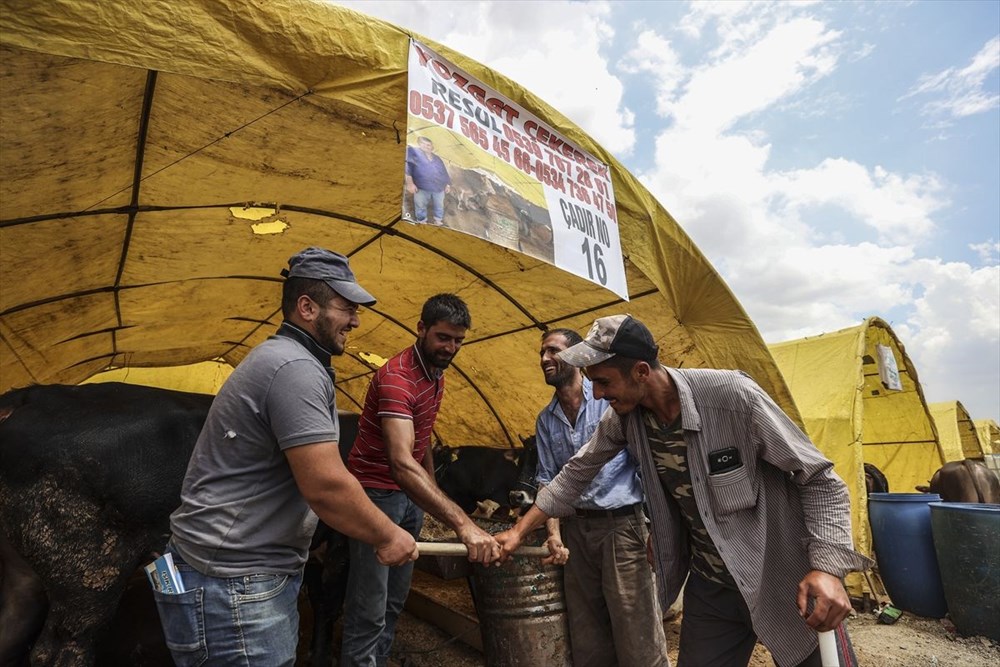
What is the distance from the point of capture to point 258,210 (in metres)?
3.73

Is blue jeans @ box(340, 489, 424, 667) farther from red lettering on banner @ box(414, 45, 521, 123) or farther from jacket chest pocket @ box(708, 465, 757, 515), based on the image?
red lettering on banner @ box(414, 45, 521, 123)

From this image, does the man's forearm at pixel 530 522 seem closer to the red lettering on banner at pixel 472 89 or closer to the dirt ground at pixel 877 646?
the dirt ground at pixel 877 646

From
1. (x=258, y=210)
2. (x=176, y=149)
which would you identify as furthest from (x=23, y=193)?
(x=258, y=210)

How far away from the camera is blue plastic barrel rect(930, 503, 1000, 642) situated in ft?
17.2

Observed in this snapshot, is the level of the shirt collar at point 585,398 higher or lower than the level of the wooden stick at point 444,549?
higher

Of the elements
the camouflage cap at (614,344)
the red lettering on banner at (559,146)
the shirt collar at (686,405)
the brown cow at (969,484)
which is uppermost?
the red lettering on banner at (559,146)

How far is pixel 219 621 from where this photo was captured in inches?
71.0

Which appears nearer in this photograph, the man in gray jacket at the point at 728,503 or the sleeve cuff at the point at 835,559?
the sleeve cuff at the point at 835,559

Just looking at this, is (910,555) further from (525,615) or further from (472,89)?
(472,89)

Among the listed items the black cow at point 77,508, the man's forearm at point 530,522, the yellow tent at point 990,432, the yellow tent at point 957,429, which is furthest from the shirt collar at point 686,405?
the yellow tent at point 990,432

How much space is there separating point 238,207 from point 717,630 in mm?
3477

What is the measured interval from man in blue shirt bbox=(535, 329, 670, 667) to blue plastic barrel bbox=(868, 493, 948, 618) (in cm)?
471

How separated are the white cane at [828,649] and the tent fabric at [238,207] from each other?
2.68 m

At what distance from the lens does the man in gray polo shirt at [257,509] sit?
180 cm
